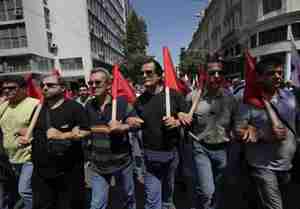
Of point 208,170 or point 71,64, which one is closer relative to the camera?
point 208,170

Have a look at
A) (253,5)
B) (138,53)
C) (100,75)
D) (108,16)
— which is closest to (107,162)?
(100,75)

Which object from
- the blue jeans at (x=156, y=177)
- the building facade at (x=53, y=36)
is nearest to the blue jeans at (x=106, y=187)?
the blue jeans at (x=156, y=177)

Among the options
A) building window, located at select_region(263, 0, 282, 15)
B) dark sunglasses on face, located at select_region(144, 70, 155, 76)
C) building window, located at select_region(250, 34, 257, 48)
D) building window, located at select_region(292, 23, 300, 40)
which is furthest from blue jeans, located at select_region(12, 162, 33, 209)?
building window, located at select_region(250, 34, 257, 48)

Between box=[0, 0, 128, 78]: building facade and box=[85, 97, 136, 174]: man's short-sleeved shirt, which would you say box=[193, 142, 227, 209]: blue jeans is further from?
box=[0, 0, 128, 78]: building facade

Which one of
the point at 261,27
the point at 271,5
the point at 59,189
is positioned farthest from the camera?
the point at 261,27

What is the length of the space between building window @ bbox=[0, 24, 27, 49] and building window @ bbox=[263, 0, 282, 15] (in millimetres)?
27299

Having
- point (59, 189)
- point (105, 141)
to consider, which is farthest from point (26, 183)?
point (105, 141)

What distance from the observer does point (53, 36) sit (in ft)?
125

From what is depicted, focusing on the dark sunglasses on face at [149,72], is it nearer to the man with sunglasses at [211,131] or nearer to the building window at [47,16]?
the man with sunglasses at [211,131]

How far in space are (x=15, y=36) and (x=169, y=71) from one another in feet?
111

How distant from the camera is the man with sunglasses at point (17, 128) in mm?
3195

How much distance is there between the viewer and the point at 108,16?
5169 centimetres

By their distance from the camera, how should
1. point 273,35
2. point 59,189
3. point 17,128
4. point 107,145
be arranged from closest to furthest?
point 107,145 < point 59,189 < point 17,128 < point 273,35

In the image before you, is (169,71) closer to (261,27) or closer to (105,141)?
(105,141)
